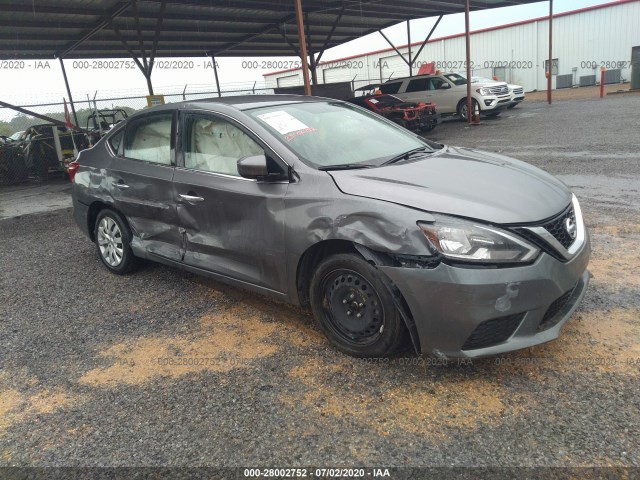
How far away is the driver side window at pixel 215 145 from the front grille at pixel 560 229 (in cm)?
182

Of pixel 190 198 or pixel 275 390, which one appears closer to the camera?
pixel 275 390

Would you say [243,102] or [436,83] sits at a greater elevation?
[436,83]

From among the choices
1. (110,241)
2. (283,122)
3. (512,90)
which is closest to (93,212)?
(110,241)

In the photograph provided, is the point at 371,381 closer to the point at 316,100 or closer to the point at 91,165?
the point at 316,100

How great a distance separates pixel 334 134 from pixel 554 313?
1.87 m

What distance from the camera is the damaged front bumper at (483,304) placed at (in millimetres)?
2371

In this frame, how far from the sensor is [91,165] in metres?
4.67

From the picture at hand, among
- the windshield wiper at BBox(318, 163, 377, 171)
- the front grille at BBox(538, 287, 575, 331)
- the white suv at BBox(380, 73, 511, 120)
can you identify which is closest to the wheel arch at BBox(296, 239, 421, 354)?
the windshield wiper at BBox(318, 163, 377, 171)

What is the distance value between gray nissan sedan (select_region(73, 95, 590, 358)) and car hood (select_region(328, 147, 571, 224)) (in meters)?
0.01

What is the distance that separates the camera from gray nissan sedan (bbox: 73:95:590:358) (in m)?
2.43

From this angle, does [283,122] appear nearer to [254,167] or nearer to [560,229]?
[254,167]

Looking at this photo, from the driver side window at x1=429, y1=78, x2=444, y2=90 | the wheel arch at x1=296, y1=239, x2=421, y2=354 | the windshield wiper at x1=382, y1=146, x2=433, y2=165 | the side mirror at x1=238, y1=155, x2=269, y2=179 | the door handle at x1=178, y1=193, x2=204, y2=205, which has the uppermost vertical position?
the driver side window at x1=429, y1=78, x2=444, y2=90

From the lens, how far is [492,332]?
246 centimetres

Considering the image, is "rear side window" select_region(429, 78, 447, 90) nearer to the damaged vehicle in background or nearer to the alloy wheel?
the damaged vehicle in background
